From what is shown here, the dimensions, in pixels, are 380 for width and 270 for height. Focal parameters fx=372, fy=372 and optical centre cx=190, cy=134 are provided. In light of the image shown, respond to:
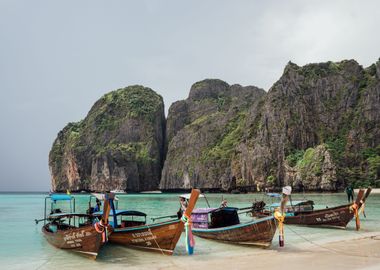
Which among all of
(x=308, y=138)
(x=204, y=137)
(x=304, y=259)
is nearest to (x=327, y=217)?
(x=304, y=259)

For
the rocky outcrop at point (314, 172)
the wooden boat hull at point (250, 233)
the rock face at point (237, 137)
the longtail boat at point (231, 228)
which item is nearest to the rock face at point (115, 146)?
the rock face at point (237, 137)

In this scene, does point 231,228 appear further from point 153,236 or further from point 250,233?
point 153,236

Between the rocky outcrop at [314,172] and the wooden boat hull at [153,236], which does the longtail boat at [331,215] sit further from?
the rocky outcrop at [314,172]

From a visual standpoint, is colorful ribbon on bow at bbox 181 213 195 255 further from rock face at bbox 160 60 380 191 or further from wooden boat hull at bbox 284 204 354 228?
rock face at bbox 160 60 380 191

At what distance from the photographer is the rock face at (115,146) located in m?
150

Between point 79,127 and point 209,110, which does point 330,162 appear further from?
point 79,127

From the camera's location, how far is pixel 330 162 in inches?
3428

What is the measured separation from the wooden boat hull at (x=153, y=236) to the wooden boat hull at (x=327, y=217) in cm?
1254

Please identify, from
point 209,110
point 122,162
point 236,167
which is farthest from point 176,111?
point 236,167

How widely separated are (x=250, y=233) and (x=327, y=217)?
30.2 feet

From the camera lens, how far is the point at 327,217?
24.6 m

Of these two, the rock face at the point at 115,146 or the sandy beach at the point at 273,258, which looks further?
the rock face at the point at 115,146

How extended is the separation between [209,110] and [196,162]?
3773 centimetres

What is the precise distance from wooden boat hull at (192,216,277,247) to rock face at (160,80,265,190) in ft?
313
